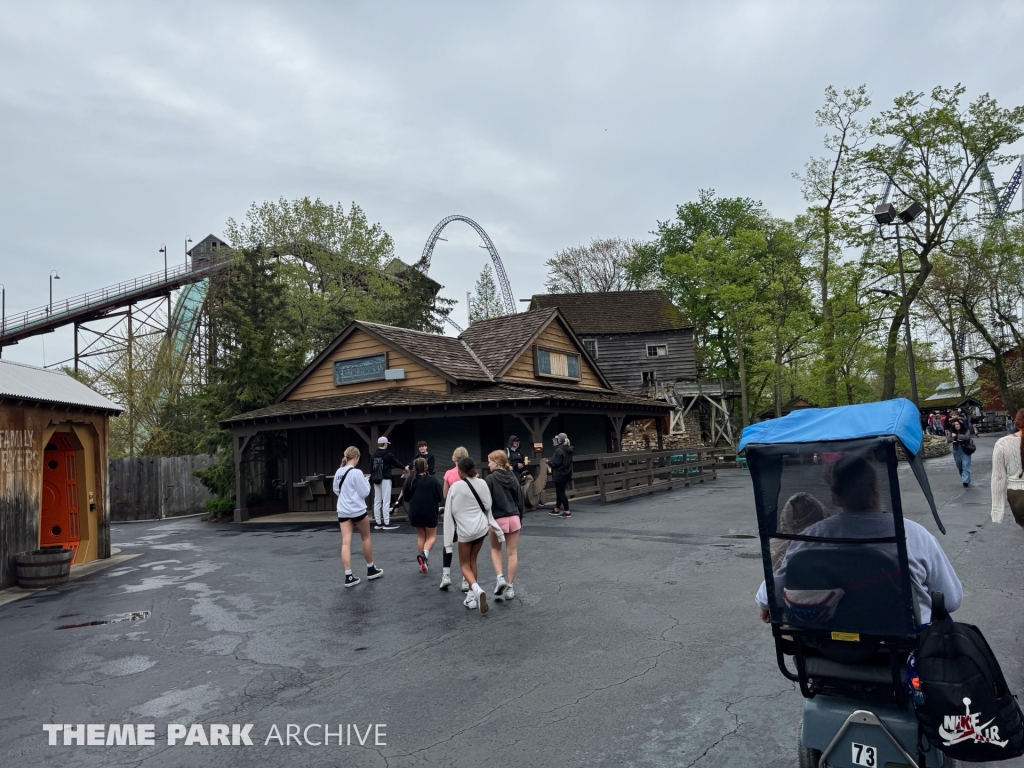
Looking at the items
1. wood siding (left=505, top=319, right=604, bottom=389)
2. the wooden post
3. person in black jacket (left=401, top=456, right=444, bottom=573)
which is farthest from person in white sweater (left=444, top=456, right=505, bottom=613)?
the wooden post

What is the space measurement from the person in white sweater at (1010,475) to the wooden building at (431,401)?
11.9 metres

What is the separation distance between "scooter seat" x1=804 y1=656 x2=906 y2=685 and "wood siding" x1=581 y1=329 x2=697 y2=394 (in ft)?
127

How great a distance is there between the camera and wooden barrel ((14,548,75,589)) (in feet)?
35.8

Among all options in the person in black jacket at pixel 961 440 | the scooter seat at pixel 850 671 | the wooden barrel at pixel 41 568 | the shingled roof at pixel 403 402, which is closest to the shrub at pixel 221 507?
the shingled roof at pixel 403 402

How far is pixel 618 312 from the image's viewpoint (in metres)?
43.4

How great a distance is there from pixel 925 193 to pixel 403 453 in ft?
93.8

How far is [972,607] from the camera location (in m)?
6.73

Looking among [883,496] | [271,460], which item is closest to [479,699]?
[883,496]

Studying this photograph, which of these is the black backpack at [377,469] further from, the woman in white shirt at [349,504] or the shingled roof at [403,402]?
the woman in white shirt at [349,504]

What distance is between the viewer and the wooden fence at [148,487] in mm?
25375

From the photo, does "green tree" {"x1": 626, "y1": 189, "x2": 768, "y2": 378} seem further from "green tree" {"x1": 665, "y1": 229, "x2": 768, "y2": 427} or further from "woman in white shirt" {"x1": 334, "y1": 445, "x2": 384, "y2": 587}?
"woman in white shirt" {"x1": 334, "y1": 445, "x2": 384, "y2": 587}

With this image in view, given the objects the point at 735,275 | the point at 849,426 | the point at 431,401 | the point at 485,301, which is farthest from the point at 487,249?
the point at 849,426

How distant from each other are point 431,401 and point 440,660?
12.6 metres

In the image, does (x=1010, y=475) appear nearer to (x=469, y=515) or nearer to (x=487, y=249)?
(x=469, y=515)
